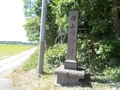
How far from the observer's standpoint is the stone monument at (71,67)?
267 inches

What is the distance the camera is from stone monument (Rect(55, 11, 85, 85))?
6.78 metres

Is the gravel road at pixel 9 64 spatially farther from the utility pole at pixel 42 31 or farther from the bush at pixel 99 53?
the bush at pixel 99 53

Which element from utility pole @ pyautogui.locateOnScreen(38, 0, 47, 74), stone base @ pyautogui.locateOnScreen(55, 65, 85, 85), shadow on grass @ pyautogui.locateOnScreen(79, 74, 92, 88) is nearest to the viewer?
shadow on grass @ pyautogui.locateOnScreen(79, 74, 92, 88)

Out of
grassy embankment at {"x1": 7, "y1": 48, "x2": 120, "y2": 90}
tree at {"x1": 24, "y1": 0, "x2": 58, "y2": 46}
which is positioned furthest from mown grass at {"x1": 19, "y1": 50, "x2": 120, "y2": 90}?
tree at {"x1": 24, "y1": 0, "x2": 58, "y2": 46}

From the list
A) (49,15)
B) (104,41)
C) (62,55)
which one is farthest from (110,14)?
(49,15)

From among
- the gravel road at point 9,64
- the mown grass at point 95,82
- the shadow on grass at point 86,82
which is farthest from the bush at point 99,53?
the gravel road at point 9,64

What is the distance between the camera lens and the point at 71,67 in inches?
285

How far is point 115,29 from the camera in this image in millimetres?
9477

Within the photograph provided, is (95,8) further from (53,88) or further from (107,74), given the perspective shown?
(53,88)

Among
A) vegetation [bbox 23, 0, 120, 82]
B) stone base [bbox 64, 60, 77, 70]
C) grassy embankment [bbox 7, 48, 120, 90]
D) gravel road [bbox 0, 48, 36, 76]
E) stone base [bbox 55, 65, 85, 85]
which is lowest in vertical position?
gravel road [bbox 0, 48, 36, 76]

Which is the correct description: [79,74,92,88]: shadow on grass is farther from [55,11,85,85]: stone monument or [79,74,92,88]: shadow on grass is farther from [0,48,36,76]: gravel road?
[0,48,36,76]: gravel road

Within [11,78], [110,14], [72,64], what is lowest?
[11,78]

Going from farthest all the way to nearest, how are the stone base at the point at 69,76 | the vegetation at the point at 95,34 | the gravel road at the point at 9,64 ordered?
the gravel road at the point at 9,64, the vegetation at the point at 95,34, the stone base at the point at 69,76

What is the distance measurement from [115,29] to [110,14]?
832mm
